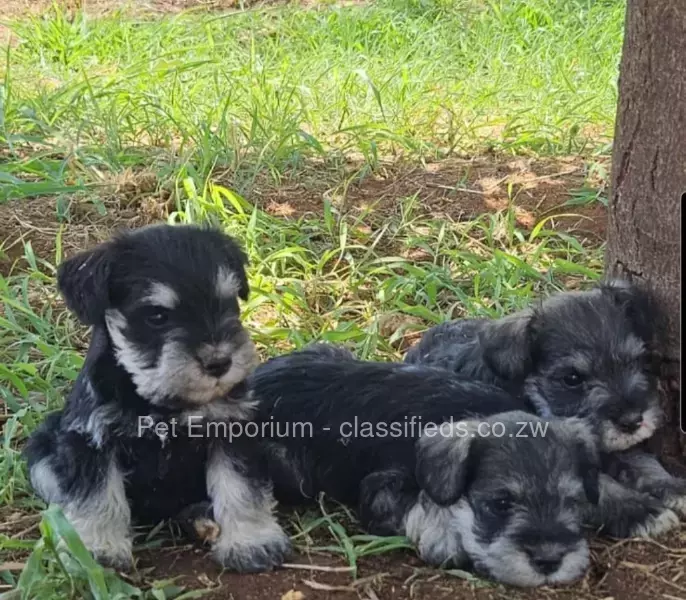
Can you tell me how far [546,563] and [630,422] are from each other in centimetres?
73

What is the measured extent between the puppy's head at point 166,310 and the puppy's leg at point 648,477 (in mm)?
1622

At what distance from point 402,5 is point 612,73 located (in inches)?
151

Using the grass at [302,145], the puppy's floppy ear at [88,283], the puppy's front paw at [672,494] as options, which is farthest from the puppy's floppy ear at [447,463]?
the puppy's floppy ear at [88,283]

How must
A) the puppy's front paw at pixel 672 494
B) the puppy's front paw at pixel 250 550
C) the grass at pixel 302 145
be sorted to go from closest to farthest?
the puppy's front paw at pixel 250 550 < the puppy's front paw at pixel 672 494 < the grass at pixel 302 145

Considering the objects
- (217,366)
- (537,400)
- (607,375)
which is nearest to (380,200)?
(537,400)

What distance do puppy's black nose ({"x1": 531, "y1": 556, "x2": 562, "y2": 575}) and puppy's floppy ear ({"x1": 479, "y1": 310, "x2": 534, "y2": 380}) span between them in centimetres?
91

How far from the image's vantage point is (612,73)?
9844 mm

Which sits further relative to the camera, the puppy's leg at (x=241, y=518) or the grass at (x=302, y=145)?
the grass at (x=302, y=145)

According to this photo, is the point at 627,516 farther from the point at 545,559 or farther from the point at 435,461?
the point at 435,461

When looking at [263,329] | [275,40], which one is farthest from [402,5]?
[263,329]

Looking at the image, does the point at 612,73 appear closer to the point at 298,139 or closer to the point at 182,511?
the point at 298,139

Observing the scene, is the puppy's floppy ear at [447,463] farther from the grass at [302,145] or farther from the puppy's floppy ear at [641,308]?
the puppy's floppy ear at [641,308]

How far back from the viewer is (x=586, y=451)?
3.68m

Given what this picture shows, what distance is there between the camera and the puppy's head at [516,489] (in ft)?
11.2
